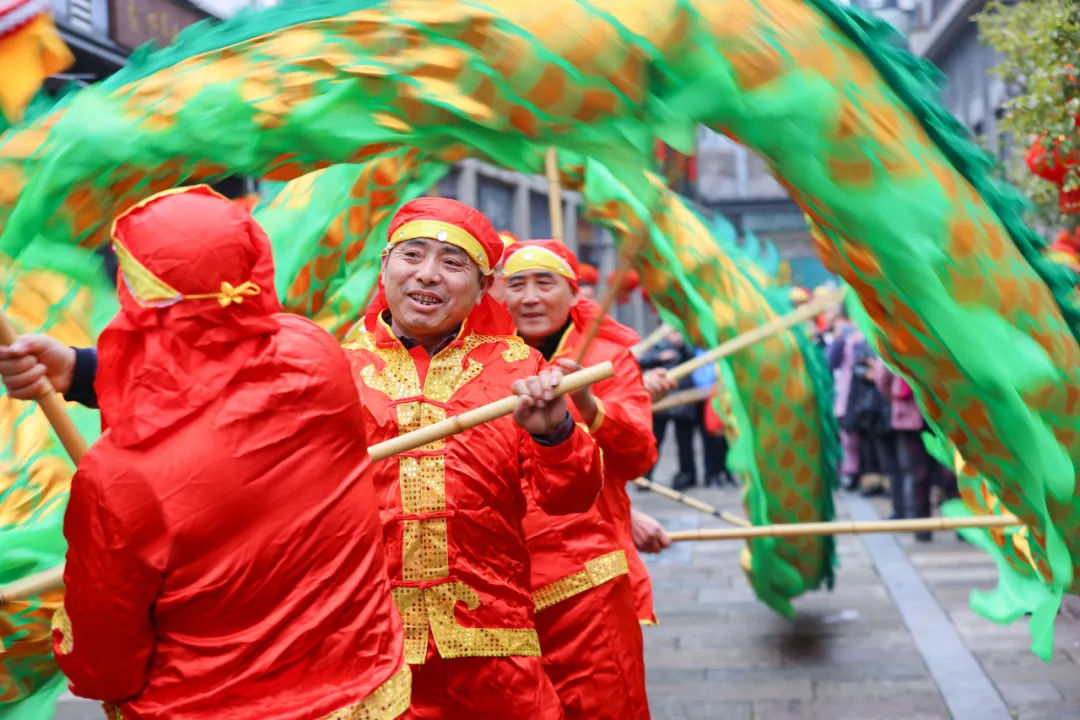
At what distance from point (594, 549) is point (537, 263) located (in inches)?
33.6

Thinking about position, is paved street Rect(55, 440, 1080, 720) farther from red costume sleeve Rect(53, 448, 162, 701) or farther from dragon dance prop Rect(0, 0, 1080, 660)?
red costume sleeve Rect(53, 448, 162, 701)

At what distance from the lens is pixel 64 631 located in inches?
78.6

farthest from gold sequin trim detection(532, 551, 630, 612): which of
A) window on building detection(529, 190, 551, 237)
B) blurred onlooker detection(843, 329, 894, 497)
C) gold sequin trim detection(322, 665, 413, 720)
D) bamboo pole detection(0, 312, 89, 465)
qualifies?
window on building detection(529, 190, 551, 237)

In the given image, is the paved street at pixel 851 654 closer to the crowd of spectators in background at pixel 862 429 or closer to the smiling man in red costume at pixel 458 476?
the crowd of spectators in background at pixel 862 429

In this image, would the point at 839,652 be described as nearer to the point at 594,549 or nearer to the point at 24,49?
the point at 594,549

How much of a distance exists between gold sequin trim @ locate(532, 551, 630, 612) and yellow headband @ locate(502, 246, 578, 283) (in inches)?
33.3

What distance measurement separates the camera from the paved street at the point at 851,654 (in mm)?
5125

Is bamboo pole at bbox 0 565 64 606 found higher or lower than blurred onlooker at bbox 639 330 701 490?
higher

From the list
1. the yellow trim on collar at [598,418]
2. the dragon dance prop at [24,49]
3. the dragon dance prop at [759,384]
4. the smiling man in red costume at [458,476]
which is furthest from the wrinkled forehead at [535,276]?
the dragon dance prop at [24,49]

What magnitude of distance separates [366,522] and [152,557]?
14.6 inches

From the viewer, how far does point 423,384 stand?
2842mm

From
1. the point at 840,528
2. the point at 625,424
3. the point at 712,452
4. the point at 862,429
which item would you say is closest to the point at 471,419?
the point at 625,424

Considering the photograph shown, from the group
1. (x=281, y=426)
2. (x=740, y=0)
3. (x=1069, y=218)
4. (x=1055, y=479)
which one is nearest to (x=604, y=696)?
(x=1055, y=479)

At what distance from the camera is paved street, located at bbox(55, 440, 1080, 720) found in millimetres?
5125
